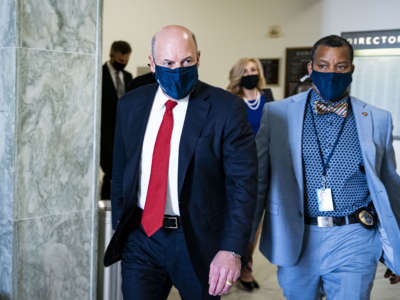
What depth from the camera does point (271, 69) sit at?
724 centimetres

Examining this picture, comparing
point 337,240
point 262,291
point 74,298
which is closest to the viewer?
point 337,240

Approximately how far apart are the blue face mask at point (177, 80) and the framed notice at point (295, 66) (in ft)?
17.0

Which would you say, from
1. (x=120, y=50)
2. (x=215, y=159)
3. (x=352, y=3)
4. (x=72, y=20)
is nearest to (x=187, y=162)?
(x=215, y=159)

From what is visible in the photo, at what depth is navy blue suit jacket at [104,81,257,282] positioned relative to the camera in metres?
1.95

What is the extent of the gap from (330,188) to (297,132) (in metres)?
0.29

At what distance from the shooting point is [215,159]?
1.99 meters

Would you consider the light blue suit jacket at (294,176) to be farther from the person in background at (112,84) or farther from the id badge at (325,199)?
the person in background at (112,84)

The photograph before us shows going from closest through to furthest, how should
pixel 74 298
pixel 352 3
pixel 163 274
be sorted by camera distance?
pixel 163 274 → pixel 74 298 → pixel 352 3

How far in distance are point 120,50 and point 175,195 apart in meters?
3.92

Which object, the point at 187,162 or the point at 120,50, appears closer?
the point at 187,162

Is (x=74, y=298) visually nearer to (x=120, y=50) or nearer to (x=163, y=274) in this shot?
(x=163, y=274)

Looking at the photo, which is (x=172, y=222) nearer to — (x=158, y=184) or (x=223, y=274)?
(x=158, y=184)

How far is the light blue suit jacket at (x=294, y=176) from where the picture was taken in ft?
7.57

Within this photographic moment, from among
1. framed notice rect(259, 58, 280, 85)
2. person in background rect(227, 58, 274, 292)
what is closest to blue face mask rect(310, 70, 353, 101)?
person in background rect(227, 58, 274, 292)
